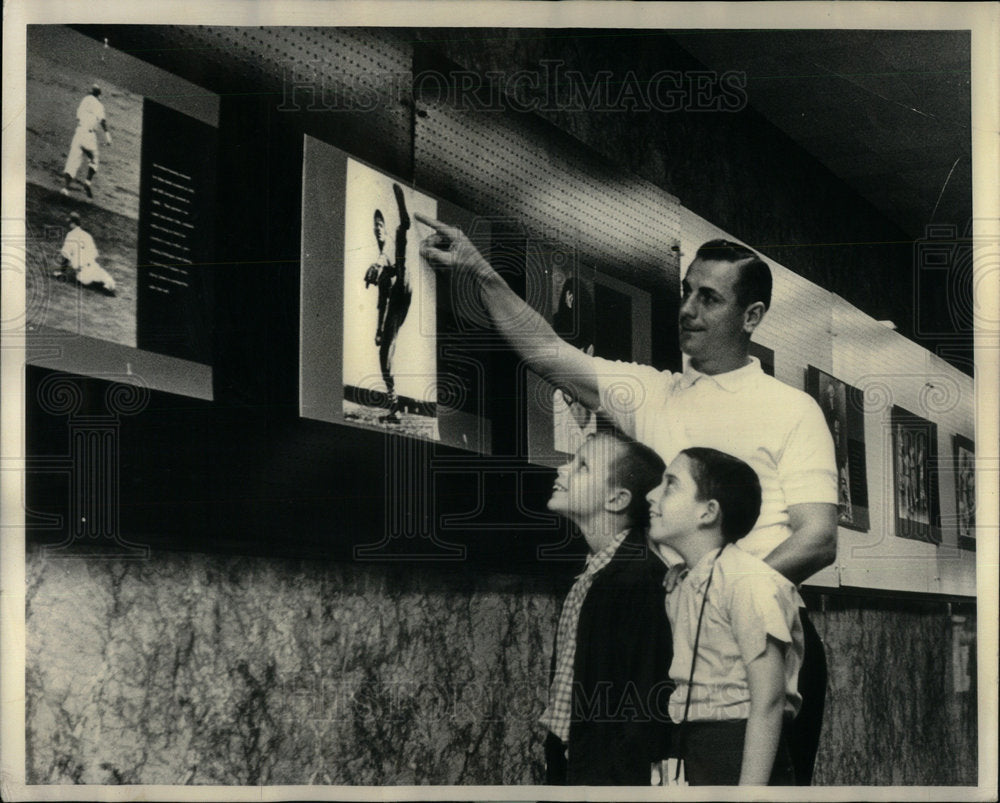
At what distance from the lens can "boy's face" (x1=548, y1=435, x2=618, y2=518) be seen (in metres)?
3.91

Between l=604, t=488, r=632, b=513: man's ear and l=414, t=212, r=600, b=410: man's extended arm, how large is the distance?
26cm

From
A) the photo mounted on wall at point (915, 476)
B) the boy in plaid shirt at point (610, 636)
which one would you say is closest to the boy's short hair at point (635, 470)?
the boy in plaid shirt at point (610, 636)

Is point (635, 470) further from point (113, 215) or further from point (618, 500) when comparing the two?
point (113, 215)

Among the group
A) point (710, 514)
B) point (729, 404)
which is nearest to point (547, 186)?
point (729, 404)

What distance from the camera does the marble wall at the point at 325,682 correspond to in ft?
11.3

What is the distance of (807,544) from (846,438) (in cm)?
36

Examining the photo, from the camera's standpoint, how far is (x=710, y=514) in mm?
4000

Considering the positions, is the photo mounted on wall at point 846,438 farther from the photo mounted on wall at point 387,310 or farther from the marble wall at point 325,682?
the photo mounted on wall at point 387,310

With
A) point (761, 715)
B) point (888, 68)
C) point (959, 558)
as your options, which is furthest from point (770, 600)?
point (888, 68)

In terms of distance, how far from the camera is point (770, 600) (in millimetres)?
4008

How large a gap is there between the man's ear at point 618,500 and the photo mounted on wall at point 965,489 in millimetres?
1029

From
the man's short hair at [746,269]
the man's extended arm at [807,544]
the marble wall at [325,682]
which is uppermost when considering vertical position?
the man's short hair at [746,269]

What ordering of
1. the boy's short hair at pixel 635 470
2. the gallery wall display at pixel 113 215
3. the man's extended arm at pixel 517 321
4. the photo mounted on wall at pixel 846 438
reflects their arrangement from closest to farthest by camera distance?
the gallery wall display at pixel 113 215 → the man's extended arm at pixel 517 321 → the boy's short hair at pixel 635 470 → the photo mounted on wall at pixel 846 438

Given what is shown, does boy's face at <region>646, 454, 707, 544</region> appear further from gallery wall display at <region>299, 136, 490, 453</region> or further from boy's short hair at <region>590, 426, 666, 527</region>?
gallery wall display at <region>299, 136, 490, 453</region>
